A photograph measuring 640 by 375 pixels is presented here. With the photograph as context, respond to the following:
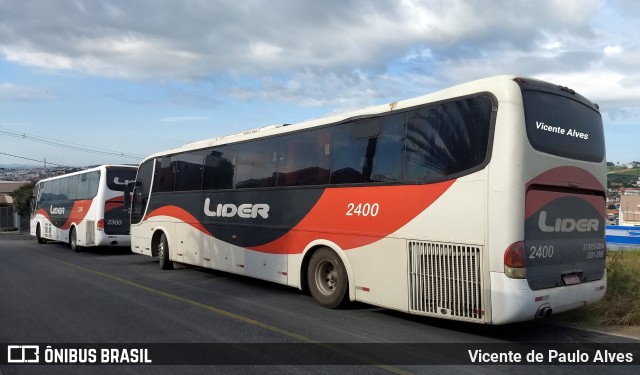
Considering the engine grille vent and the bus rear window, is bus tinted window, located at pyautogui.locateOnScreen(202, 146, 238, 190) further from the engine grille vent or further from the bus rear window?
the bus rear window

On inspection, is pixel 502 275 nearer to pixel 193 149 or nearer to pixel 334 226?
pixel 334 226

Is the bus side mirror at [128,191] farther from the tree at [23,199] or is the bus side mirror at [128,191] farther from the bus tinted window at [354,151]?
the tree at [23,199]

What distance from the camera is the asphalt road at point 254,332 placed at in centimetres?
541

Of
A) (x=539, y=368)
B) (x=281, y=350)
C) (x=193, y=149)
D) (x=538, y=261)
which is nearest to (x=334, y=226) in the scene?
(x=281, y=350)

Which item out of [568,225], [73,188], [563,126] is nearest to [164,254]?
[73,188]

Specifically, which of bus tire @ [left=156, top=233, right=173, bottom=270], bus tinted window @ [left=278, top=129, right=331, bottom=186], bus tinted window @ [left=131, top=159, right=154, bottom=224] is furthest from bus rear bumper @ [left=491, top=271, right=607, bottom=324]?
bus tinted window @ [left=131, top=159, right=154, bottom=224]

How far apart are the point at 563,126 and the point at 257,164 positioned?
18.8 feet

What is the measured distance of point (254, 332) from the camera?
6734mm

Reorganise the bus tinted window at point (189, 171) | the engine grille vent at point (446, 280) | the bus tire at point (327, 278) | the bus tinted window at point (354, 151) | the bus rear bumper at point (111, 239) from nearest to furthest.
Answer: the engine grille vent at point (446, 280)
the bus tinted window at point (354, 151)
the bus tire at point (327, 278)
the bus tinted window at point (189, 171)
the bus rear bumper at point (111, 239)

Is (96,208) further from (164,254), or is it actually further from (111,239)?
(164,254)

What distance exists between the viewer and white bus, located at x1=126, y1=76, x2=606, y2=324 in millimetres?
5934

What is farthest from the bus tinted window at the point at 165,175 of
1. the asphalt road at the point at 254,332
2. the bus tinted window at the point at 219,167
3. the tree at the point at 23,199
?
the tree at the point at 23,199

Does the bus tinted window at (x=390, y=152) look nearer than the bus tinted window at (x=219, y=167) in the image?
Yes

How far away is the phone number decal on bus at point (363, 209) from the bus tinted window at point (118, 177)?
13001mm
